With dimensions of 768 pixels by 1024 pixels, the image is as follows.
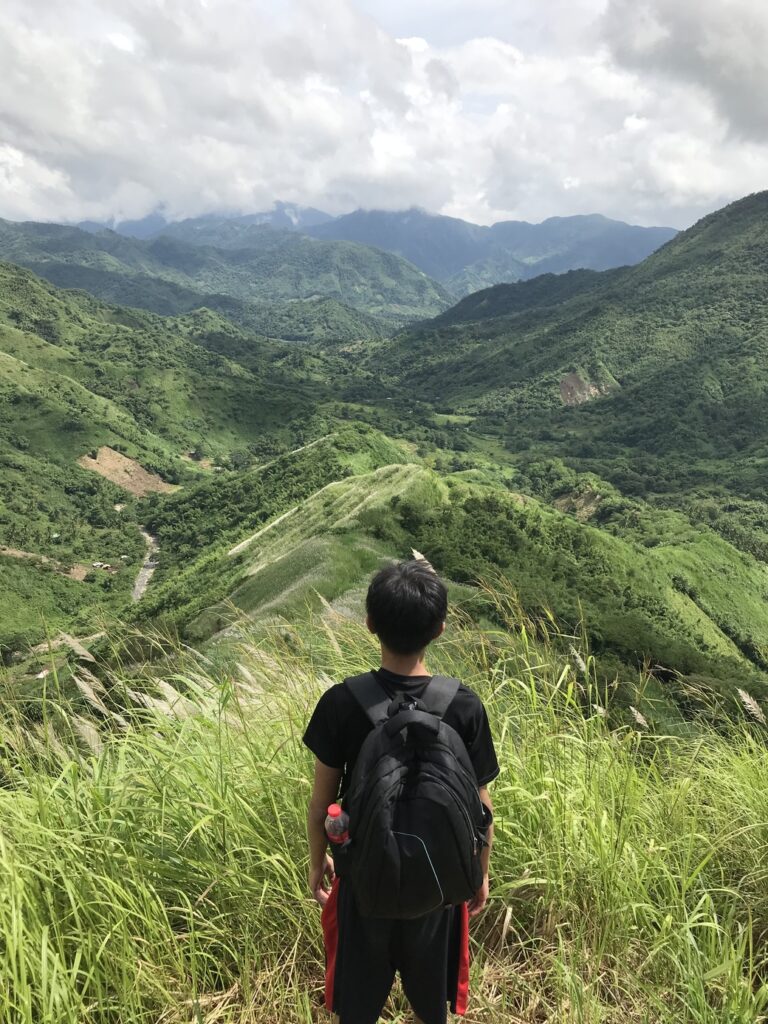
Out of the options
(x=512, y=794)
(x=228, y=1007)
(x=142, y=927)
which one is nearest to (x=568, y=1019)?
(x=512, y=794)

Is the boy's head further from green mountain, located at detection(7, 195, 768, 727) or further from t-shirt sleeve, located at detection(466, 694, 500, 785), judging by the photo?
green mountain, located at detection(7, 195, 768, 727)

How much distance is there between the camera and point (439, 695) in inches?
94.7

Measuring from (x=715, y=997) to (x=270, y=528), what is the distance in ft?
183

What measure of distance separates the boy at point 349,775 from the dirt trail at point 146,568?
75230mm

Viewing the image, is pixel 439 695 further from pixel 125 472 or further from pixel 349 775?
pixel 125 472

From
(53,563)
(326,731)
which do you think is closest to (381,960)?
(326,731)

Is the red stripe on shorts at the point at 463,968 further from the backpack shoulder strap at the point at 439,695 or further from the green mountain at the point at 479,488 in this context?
the green mountain at the point at 479,488

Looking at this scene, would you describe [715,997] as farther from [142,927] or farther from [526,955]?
[142,927]

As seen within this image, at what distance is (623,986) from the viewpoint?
2.84 meters

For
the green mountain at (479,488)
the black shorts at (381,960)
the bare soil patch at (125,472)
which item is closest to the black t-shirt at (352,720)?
the black shorts at (381,960)

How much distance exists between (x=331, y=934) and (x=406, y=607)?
1524 mm

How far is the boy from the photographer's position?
2.43 metres

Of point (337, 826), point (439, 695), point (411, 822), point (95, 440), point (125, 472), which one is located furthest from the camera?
point (95, 440)

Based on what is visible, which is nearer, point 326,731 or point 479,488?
point 326,731
